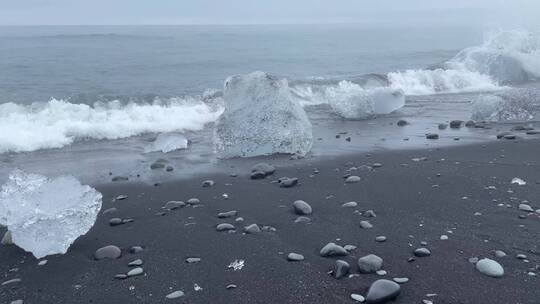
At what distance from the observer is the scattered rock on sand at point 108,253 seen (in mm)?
4122

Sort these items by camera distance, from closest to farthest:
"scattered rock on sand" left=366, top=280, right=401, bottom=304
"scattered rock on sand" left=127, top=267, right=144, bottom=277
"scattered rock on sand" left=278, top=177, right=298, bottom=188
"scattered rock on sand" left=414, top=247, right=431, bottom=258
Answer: "scattered rock on sand" left=366, top=280, right=401, bottom=304 → "scattered rock on sand" left=127, top=267, right=144, bottom=277 → "scattered rock on sand" left=414, top=247, right=431, bottom=258 → "scattered rock on sand" left=278, top=177, right=298, bottom=188

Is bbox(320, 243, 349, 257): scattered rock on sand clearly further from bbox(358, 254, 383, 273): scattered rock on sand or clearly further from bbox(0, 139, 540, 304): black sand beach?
bbox(358, 254, 383, 273): scattered rock on sand

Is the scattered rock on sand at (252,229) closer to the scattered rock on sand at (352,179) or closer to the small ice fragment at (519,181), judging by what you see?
the scattered rock on sand at (352,179)

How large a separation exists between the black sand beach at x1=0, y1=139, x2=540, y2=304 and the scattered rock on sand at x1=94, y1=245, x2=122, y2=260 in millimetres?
50

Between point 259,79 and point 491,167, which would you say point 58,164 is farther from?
point 491,167

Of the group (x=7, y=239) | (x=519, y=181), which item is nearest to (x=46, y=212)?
(x=7, y=239)

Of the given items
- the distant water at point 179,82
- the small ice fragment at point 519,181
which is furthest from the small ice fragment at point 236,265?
the distant water at point 179,82

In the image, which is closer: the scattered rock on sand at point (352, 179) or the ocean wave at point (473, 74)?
the scattered rock on sand at point (352, 179)

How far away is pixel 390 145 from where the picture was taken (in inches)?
325

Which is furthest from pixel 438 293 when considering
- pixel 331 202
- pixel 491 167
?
pixel 491 167

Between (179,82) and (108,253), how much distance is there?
576 inches

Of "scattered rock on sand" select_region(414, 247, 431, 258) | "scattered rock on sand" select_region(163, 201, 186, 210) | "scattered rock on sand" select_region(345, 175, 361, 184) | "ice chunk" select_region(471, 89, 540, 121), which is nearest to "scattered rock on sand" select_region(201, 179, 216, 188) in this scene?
"scattered rock on sand" select_region(163, 201, 186, 210)

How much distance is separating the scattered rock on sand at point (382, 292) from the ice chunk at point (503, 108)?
24.9ft

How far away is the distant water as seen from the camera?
962cm
